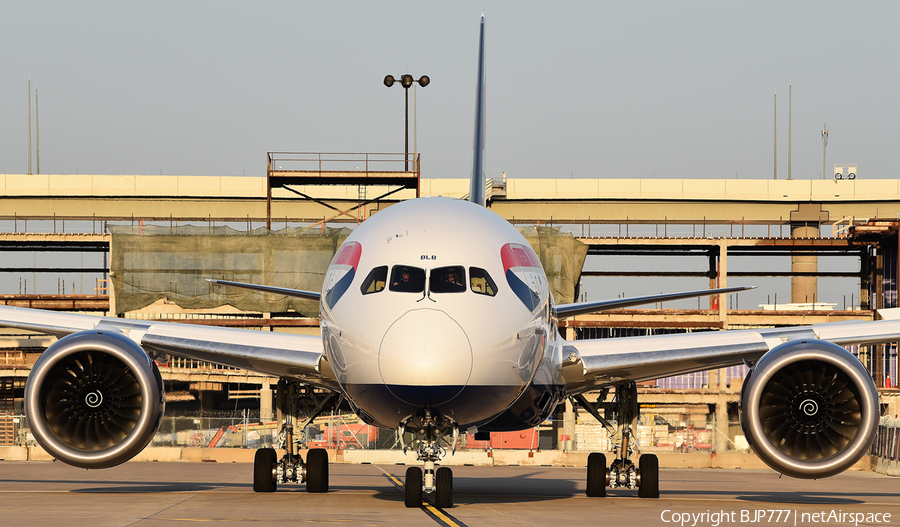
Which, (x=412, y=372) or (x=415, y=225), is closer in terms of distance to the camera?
(x=412, y=372)

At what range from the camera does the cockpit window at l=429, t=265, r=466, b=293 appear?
39.3ft

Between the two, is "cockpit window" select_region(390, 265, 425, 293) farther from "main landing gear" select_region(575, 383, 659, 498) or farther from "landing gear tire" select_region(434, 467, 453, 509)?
"main landing gear" select_region(575, 383, 659, 498)

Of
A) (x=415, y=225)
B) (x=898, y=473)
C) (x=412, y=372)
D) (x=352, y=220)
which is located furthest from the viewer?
(x=352, y=220)

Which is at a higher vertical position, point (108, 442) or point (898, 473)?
point (108, 442)

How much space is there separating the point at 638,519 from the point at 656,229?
53286 millimetres

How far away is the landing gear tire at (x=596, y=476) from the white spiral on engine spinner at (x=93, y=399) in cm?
800

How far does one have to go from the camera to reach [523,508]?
573 inches

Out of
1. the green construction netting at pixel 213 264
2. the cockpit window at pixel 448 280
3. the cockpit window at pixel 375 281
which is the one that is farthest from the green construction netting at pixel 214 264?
the cockpit window at pixel 448 280

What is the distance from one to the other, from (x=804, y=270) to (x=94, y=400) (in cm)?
6061

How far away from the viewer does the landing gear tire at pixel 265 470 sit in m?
17.2

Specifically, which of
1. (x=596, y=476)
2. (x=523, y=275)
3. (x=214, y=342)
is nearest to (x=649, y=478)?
(x=596, y=476)

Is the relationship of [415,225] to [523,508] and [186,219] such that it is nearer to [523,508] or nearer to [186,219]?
[523,508]

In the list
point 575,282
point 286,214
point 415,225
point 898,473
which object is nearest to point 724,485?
point 898,473

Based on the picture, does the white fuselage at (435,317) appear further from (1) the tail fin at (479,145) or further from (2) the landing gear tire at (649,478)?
(1) the tail fin at (479,145)
